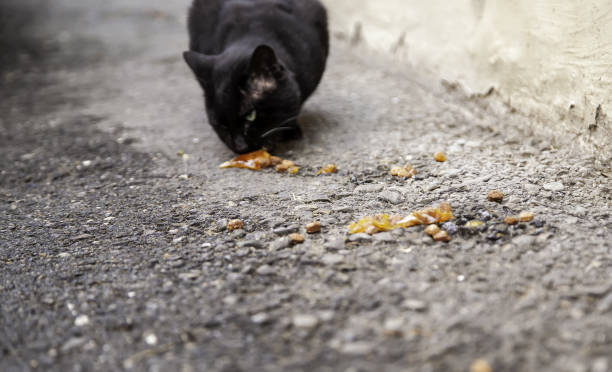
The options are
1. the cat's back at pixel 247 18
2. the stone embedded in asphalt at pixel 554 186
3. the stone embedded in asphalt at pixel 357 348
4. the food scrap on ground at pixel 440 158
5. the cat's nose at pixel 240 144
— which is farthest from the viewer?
the cat's back at pixel 247 18

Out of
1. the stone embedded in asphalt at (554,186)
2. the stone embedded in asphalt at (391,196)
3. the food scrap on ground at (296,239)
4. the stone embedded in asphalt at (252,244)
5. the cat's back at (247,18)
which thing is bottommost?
the stone embedded in asphalt at (252,244)

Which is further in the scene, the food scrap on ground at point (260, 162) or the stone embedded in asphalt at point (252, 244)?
the food scrap on ground at point (260, 162)

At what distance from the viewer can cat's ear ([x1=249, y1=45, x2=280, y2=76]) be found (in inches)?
93.8

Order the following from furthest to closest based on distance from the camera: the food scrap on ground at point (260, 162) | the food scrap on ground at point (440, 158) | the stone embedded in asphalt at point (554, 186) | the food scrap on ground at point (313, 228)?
1. the food scrap on ground at point (260, 162)
2. the food scrap on ground at point (440, 158)
3. the stone embedded in asphalt at point (554, 186)
4. the food scrap on ground at point (313, 228)

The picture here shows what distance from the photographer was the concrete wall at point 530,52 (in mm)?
2029

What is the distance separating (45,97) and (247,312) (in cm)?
348

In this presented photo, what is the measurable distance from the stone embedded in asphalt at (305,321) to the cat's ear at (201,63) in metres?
1.61

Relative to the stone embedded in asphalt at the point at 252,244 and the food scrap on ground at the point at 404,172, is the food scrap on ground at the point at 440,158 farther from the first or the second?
the stone embedded in asphalt at the point at 252,244

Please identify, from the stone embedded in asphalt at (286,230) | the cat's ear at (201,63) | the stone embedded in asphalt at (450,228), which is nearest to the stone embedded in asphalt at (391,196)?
the stone embedded in asphalt at (450,228)

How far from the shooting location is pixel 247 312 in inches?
56.2

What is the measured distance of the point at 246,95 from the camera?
2543 millimetres

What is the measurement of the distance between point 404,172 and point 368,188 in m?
0.20

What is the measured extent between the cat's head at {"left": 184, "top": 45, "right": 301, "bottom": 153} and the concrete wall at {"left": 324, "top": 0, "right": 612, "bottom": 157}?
1.05 meters

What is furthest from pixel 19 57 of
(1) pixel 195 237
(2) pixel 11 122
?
(1) pixel 195 237
